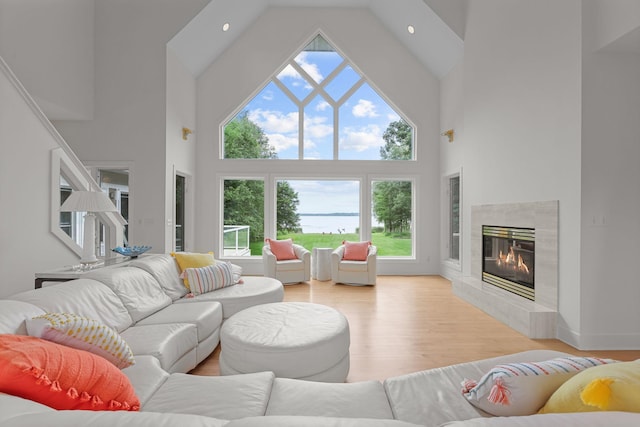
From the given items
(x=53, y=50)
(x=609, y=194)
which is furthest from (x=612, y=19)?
(x=53, y=50)

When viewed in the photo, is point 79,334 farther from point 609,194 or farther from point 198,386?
point 609,194

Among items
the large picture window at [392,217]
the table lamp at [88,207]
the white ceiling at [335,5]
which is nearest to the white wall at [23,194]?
the table lamp at [88,207]

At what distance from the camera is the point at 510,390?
1.43 metres

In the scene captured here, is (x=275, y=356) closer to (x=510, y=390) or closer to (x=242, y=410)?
(x=242, y=410)

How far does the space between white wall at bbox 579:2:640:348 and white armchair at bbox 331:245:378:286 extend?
3.29 meters

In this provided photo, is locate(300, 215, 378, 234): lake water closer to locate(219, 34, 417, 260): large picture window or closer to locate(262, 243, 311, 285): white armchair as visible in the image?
locate(219, 34, 417, 260): large picture window

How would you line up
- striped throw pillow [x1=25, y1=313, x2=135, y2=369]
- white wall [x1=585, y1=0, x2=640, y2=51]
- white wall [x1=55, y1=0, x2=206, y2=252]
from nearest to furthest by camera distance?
striped throw pillow [x1=25, y1=313, x2=135, y2=369] < white wall [x1=585, y1=0, x2=640, y2=51] < white wall [x1=55, y1=0, x2=206, y2=252]

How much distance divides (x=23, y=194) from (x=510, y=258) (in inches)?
219

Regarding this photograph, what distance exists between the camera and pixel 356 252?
22.0 feet

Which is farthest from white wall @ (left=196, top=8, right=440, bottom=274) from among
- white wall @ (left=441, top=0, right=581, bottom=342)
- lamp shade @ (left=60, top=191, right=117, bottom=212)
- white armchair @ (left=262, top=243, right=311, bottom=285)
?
lamp shade @ (left=60, top=191, right=117, bottom=212)

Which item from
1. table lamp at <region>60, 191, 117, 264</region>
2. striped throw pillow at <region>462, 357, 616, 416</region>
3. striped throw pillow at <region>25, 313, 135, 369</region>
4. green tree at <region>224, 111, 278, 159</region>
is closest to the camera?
striped throw pillow at <region>462, 357, 616, 416</region>

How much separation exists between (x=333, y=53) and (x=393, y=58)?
122 cm

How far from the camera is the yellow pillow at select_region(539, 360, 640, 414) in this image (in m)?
1.12

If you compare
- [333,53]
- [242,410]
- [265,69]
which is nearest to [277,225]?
[265,69]
